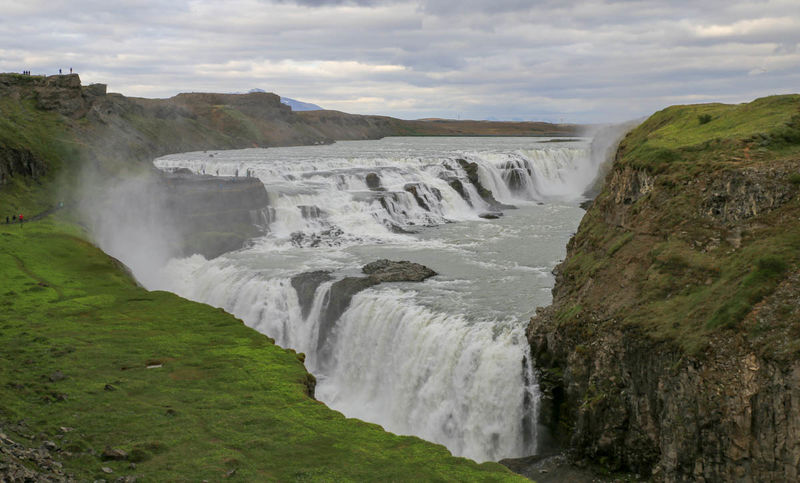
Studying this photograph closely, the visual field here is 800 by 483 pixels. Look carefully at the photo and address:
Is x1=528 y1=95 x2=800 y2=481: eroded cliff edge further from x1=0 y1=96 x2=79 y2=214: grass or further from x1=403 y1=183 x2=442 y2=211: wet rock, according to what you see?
x1=0 y1=96 x2=79 y2=214: grass

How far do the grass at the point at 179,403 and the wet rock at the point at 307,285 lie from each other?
698cm

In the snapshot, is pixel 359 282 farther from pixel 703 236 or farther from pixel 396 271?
pixel 703 236

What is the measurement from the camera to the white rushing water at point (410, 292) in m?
23.2

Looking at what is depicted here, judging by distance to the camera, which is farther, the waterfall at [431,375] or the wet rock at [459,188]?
the wet rock at [459,188]

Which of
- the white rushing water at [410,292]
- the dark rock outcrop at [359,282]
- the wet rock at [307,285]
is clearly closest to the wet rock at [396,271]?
the dark rock outcrop at [359,282]

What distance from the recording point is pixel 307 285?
3378 cm

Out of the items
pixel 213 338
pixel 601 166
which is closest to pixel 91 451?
pixel 213 338

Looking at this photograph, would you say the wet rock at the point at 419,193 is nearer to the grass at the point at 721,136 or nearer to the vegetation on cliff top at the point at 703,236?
the grass at the point at 721,136

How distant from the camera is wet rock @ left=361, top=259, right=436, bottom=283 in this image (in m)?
33.1

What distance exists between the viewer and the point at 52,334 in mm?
22156

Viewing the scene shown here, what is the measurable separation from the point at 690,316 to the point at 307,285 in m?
20.9

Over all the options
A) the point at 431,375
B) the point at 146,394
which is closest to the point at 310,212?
the point at 431,375

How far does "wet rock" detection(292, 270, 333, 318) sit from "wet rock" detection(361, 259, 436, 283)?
248cm

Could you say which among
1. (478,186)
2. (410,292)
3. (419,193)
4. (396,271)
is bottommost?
(410,292)
